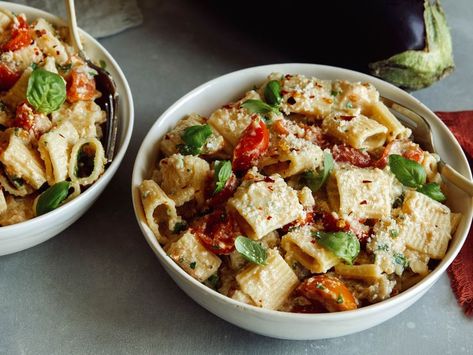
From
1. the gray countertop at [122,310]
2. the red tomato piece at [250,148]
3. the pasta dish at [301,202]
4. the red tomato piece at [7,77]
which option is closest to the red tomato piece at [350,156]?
the pasta dish at [301,202]

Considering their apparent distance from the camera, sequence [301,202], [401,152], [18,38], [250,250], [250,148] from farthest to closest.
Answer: [18,38], [401,152], [250,148], [301,202], [250,250]

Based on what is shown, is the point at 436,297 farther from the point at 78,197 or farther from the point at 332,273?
the point at 78,197

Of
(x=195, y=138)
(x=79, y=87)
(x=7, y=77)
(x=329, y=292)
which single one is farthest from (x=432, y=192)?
(x=7, y=77)

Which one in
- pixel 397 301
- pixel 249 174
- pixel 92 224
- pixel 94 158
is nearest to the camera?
pixel 397 301

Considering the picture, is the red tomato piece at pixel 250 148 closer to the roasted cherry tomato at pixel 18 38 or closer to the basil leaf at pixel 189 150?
the basil leaf at pixel 189 150

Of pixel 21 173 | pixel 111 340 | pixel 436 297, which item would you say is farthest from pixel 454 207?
pixel 21 173

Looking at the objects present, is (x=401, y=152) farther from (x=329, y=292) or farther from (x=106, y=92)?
(x=106, y=92)
